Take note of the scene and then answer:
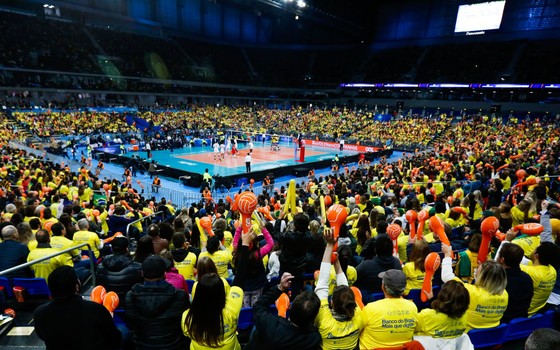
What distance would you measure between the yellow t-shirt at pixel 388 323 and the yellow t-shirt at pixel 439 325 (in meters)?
0.10

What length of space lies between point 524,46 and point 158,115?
52051 mm

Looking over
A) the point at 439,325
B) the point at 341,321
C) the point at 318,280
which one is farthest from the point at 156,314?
the point at 439,325

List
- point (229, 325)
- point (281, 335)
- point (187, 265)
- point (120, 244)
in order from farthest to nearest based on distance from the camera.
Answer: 1. point (187, 265)
2. point (120, 244)
3. point (229, 325)
4. point (281, 335)

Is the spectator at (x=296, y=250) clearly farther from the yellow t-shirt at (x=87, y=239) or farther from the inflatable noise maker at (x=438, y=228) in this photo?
the yellow t-shirt at (x=87, y=239)

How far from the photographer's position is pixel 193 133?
41500mm

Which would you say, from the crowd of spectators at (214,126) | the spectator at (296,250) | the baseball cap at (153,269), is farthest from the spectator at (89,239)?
the crowd of spectators at (214,126)

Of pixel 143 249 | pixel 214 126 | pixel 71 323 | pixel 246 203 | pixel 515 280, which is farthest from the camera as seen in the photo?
pixel 214 126

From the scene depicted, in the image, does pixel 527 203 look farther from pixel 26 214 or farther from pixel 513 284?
pixel 26 214

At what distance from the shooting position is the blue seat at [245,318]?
406cm

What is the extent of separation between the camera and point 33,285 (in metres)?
4.89

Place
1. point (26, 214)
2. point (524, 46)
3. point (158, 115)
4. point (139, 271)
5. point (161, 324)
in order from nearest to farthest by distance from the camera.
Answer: point (161, 324)
point (139, 271)
point (26, 214)
point (158, 115)
point (524, 46)

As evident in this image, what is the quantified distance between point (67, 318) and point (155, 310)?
27.4 inches

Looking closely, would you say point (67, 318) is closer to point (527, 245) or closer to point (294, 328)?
point (294, 328)

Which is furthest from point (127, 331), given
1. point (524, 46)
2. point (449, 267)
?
point (524, 46)
